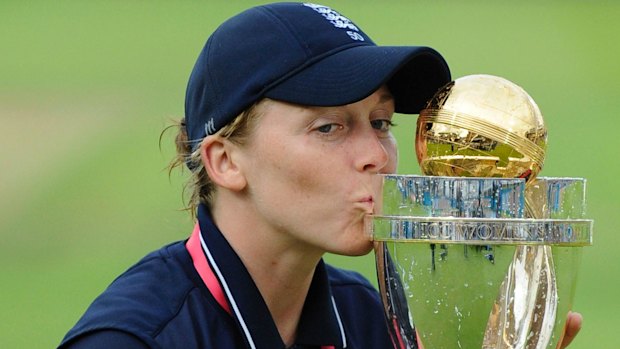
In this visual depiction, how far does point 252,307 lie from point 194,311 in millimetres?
96

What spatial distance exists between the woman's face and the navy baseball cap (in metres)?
0.04

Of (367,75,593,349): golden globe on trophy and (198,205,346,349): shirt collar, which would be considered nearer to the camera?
(367,75,593,349): golden globe on trophy

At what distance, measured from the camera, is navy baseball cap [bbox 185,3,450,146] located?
1.94 meters

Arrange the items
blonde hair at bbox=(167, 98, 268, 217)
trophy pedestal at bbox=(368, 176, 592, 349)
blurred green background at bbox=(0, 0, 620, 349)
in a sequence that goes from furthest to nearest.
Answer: blurred green background at bbox=(0, 0, 620, 349)
blonde hair at bbox=(167, 98, 268, 217)
trophy pedestal at bbox=(368, 176, 592, 349)

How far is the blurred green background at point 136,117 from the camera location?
5.31m

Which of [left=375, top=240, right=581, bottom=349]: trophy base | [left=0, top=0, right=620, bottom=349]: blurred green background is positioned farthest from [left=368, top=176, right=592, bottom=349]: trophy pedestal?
[left=0, top=0, right=620, bottom=349]: blurred green background

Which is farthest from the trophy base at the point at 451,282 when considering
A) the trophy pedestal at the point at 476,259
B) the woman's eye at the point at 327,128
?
the woman's eye at the point at 327,128

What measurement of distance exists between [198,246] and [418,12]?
18.5 ft

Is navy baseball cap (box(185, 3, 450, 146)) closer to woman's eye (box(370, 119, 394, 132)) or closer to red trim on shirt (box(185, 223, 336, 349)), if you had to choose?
woman's eye (box(370, 119, 394, 132))

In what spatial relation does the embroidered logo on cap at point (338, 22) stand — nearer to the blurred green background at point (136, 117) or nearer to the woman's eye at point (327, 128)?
the woman's eye at point (327, 128)

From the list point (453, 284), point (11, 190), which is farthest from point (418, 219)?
point (11, 190)

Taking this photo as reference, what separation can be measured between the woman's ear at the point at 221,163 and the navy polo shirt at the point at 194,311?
0.09 meters

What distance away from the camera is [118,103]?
662 cm

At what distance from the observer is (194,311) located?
2006 mm
